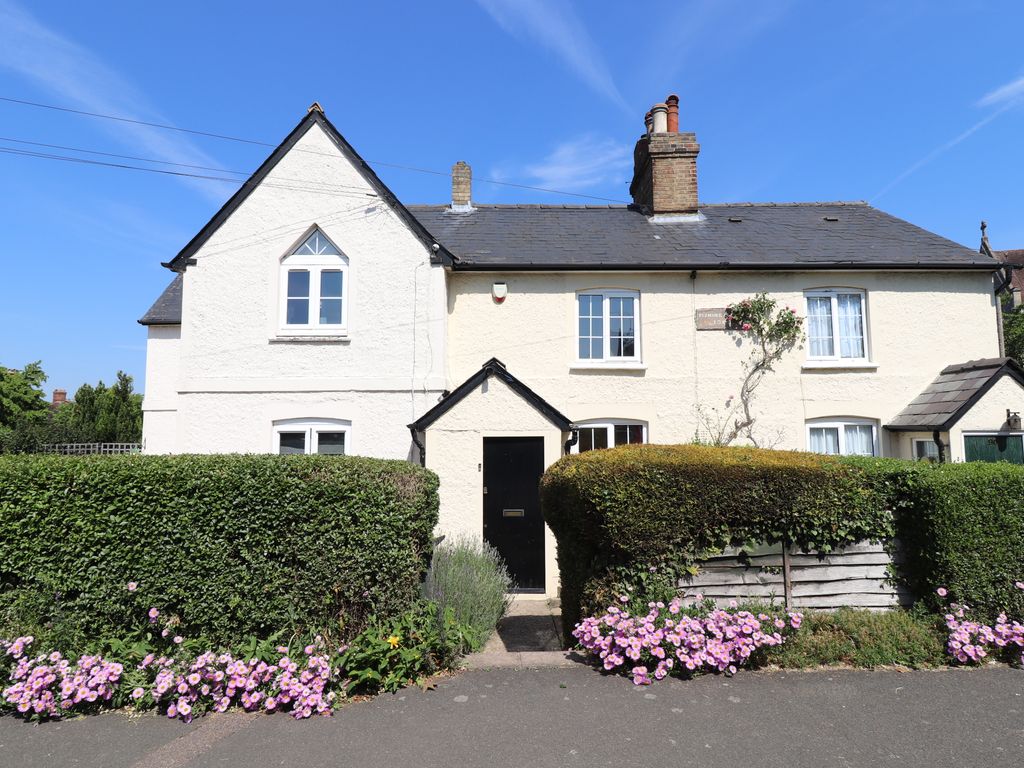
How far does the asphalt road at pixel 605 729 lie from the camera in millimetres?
3645

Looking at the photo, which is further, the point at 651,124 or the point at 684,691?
the point at 651,124

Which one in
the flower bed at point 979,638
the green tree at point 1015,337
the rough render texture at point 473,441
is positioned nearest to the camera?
the flower bed at point 979,638

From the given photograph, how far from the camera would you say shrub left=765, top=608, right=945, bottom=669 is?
15.9 feet

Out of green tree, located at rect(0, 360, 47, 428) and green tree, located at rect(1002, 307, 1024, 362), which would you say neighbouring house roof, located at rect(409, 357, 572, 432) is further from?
green tree, located at rect(0, 360, 47, 428)

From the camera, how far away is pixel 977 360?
34.9 feet

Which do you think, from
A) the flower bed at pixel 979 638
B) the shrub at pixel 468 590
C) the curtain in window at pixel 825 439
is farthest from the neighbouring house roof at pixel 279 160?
the flower bed at pixel 979 638

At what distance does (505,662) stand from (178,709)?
252 centimetres

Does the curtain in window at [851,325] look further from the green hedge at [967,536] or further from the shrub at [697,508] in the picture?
the shrub at [697,508]

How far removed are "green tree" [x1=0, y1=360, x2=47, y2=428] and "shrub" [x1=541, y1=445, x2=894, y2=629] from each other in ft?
125

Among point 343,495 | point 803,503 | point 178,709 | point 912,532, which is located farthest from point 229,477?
point 912,532

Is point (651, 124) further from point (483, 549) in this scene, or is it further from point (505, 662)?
point (505, 662)

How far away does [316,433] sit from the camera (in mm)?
10016

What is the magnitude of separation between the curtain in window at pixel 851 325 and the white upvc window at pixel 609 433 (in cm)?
433

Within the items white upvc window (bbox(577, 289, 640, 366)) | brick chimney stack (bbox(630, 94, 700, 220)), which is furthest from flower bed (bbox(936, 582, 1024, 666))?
brick chimney stack (bbox(630, 94, 700, 220))
